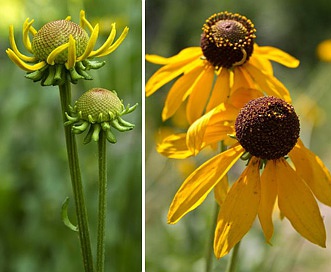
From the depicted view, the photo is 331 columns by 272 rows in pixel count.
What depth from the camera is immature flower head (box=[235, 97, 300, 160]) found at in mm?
746

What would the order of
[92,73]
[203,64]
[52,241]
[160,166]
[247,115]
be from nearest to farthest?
1. [247,115]
2. [203,64]
3. [92,73]
4. [52,241]
5. [160,166]

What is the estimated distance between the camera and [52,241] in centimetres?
116

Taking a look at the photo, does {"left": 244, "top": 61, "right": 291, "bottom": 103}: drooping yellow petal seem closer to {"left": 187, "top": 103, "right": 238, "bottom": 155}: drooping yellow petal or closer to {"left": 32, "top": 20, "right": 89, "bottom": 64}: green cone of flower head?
{"left": 187, "top": 103, "right": 238, "bottom": 155}: drooping yellow petal

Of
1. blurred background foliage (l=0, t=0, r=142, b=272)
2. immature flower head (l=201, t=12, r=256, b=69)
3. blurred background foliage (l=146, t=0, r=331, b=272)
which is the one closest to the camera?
immature flower head (l=201, t=12, r=256, b=69)

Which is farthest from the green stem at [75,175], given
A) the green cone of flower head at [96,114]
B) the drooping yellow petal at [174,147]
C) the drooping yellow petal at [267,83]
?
the drooping yellow petal at [267,83]

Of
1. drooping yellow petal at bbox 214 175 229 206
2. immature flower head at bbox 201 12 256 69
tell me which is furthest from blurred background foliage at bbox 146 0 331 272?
immature flower head at bbox 201 12 256 69

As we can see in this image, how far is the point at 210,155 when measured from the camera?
4.41 feet

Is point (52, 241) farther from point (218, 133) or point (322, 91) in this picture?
point (322, 91)

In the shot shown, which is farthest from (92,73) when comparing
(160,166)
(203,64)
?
(160,166)

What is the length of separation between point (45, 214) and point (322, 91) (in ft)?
2.16

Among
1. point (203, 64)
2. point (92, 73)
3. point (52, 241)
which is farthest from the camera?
point (52, 241)

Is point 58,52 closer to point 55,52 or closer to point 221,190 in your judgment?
point 55,52

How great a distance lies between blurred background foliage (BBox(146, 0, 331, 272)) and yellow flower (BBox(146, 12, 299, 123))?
0.18m

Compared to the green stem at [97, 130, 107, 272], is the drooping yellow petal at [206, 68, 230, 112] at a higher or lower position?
higher
